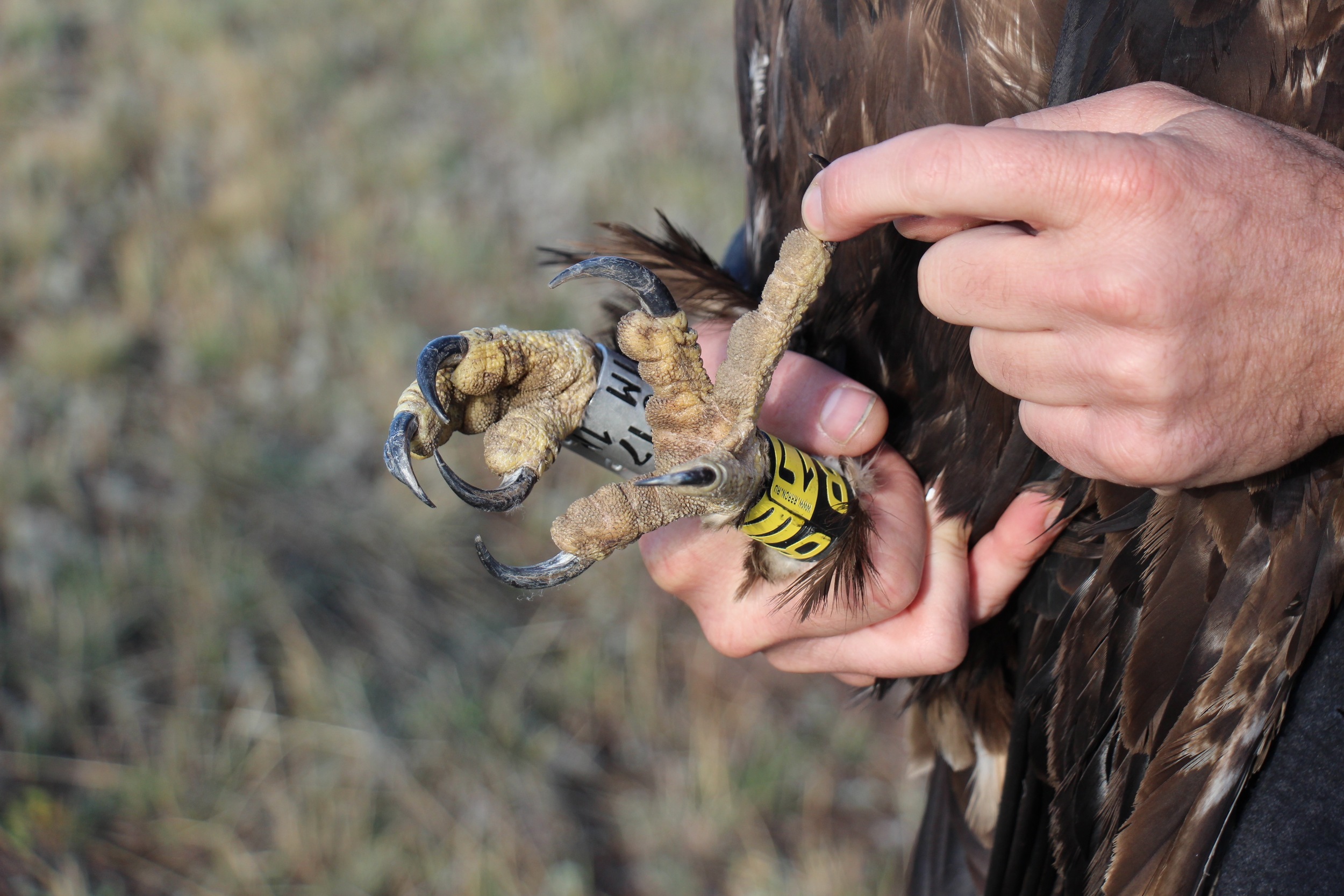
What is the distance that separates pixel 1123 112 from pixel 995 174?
19 centimetres

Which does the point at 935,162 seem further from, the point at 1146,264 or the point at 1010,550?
the point at 1010,550

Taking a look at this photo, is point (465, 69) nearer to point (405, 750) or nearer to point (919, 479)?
point (405, 750)

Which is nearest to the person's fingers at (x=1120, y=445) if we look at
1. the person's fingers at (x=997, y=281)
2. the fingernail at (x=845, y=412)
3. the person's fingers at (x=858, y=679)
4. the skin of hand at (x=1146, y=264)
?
the skin of hand at (x=1146, y=264)

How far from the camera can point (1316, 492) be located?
3.79ft

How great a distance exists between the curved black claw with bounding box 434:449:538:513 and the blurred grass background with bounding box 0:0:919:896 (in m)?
1.97

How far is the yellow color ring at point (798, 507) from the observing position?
4.21 ft

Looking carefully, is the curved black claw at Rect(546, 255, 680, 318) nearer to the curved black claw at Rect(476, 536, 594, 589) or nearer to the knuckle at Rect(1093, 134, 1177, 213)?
the curved black claw at Rect(476, 536, 594, 589)

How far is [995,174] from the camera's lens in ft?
2.84

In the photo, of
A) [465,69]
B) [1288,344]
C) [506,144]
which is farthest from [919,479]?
[465,69]

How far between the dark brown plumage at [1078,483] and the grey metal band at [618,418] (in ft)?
0.90

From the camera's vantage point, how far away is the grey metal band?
1.34m

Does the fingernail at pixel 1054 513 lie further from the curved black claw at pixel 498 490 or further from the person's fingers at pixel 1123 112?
the curved black claw at pixel 498 490

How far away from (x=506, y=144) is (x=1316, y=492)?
5.64 metres

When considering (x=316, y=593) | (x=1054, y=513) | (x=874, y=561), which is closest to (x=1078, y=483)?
(x=1054, y=513)
